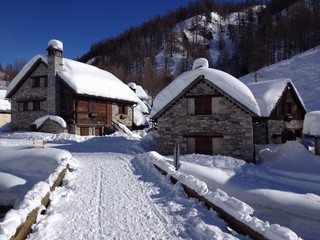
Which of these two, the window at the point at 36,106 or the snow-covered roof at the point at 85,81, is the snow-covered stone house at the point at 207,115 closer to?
the snow-covered roof at the point at 85,81

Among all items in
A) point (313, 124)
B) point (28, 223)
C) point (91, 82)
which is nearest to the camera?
point (28, 223)

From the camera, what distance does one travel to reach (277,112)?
1003 inches

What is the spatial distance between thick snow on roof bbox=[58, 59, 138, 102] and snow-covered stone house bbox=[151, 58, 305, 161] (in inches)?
425

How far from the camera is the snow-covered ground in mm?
6062

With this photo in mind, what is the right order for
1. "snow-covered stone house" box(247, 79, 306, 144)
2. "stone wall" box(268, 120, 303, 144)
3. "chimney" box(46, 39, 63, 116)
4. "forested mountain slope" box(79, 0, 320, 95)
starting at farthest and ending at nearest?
"forested mountain slope" box(79, 0, 320, 95) < "chimney" box(46, 39, 63, 116) < "stone wall" box(268, 120, 303, 144) < "snow-covered stone house" box(247, 79, 306, 144)

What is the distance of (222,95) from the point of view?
18750mm

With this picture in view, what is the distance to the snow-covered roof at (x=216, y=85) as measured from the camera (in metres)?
18.1

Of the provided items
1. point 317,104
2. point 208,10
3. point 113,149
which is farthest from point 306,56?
point 208,10

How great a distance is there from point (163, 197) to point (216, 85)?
11.6 m

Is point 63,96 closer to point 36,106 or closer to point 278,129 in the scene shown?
point 36,106

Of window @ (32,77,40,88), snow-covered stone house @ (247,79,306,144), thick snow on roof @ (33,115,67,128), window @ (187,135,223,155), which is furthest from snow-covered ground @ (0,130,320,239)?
window @ (32,77,40,88)

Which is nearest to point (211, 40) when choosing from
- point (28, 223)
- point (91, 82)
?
point (91, 82)

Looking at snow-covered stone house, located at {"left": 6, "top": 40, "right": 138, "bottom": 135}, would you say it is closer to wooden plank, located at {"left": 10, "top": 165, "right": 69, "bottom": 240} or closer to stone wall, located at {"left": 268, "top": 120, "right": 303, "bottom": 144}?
stone wall, located at {"left": 268, "top": 120, "right": 303, "bottom": 144}

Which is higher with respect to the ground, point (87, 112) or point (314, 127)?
point (87, 112)
